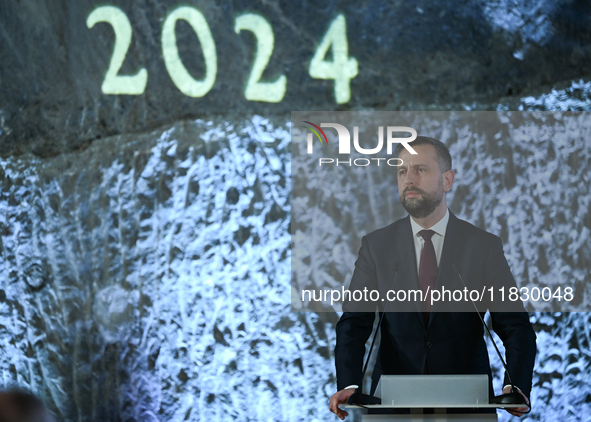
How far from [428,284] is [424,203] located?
0.34 m

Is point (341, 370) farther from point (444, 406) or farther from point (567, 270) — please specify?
point (567, 270)

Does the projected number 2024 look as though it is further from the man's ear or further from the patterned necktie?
the patterned necktie

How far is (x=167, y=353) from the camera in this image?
2955 millimetres

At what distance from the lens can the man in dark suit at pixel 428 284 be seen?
234cm

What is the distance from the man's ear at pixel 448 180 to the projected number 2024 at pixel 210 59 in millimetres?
544

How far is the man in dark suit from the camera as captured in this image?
7.66 feet

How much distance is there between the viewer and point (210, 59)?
3.06m

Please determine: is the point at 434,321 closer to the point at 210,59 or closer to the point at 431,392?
the point at 431,392

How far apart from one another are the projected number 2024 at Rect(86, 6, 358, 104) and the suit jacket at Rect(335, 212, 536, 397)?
740 mm

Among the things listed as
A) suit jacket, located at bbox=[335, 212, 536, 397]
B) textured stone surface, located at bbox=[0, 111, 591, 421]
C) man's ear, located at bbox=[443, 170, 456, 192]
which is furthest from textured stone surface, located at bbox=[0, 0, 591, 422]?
suit jacket, located at bbox=[335, 212, 536, 397]

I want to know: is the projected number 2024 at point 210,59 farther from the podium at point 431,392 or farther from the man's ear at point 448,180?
the podium at point 431,392

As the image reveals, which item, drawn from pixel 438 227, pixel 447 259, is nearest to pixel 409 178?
pixel 438 227

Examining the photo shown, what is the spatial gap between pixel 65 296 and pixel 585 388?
7.39 ft

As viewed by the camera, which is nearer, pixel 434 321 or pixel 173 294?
pixel 434 321
